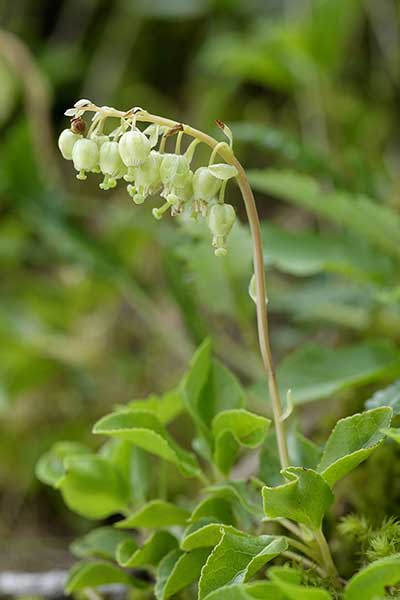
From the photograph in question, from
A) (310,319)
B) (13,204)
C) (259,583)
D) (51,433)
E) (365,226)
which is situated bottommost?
(51,433)

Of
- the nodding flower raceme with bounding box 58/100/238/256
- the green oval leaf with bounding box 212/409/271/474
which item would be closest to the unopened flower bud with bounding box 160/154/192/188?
the nodding flower raceme with bounding box 58/100/238/256

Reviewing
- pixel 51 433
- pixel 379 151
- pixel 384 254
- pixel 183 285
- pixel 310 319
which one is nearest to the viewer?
pixel 384 254

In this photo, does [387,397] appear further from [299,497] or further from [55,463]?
[55,463]

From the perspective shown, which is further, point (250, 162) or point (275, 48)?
point (250, 162)

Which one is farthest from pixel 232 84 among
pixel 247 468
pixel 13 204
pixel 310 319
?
pixel 247 468

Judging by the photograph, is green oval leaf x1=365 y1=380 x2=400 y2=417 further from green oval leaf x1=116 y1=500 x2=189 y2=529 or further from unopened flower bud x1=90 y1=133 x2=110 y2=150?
unopened flower bud x1=90 y1=133 x2=110 y2=150

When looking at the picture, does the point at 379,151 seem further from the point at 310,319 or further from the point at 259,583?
the point at 259,583

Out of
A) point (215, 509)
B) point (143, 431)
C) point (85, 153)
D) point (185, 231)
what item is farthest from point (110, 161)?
point (185, 231)

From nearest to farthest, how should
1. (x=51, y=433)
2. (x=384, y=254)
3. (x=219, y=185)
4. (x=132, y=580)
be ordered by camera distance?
(x=219, y=185) < (x=132, y=580) < (x=384, y=254) < (x=51, y=433)
